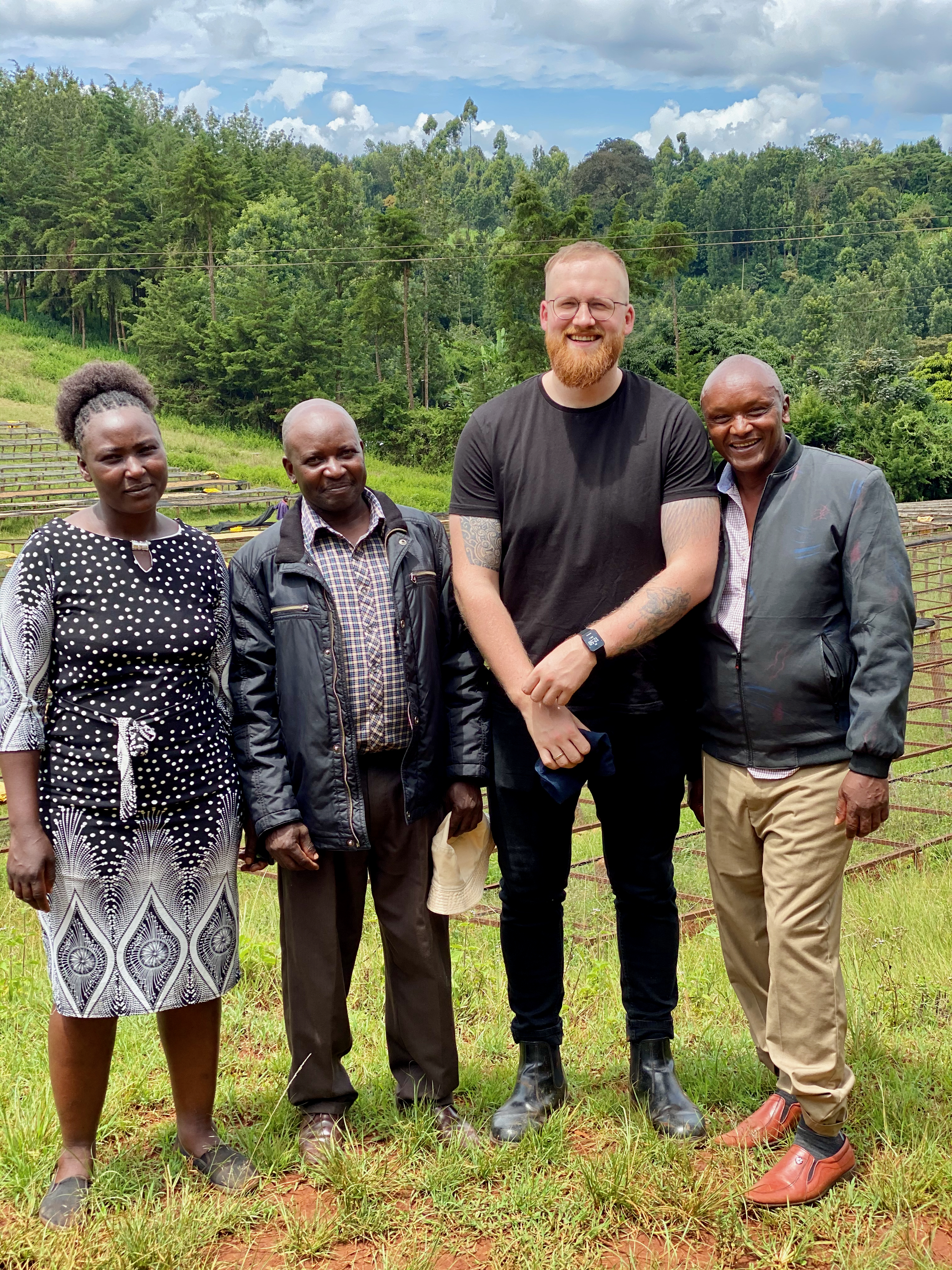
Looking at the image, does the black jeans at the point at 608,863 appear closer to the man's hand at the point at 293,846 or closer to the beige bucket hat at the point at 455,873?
the beige bucket hat at the point at 455,873

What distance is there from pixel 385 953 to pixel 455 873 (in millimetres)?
318

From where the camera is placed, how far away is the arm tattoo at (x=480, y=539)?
3.08 meters

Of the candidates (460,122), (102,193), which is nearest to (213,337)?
(102,193)

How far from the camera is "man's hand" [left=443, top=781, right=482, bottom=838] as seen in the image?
3.18 metres

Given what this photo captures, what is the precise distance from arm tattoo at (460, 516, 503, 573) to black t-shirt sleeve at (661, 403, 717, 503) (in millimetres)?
437

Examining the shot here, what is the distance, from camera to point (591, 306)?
303 cm

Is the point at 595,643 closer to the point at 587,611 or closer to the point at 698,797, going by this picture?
the point at 587,611

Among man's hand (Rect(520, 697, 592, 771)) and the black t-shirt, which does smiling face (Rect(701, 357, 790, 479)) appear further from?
man's hand (Rect(520, 697, 592, 771))

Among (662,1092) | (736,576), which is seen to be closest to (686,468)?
(736,576)

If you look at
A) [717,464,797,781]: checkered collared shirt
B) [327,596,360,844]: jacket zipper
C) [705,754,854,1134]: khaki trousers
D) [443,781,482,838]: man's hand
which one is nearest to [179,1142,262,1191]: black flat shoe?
[327,596,360,844]: jacket zipper

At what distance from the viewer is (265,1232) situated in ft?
9.25

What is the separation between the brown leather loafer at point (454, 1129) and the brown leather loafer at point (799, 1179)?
0.70m

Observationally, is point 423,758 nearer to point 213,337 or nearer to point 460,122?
point 213,337

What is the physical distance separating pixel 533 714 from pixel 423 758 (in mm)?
350
